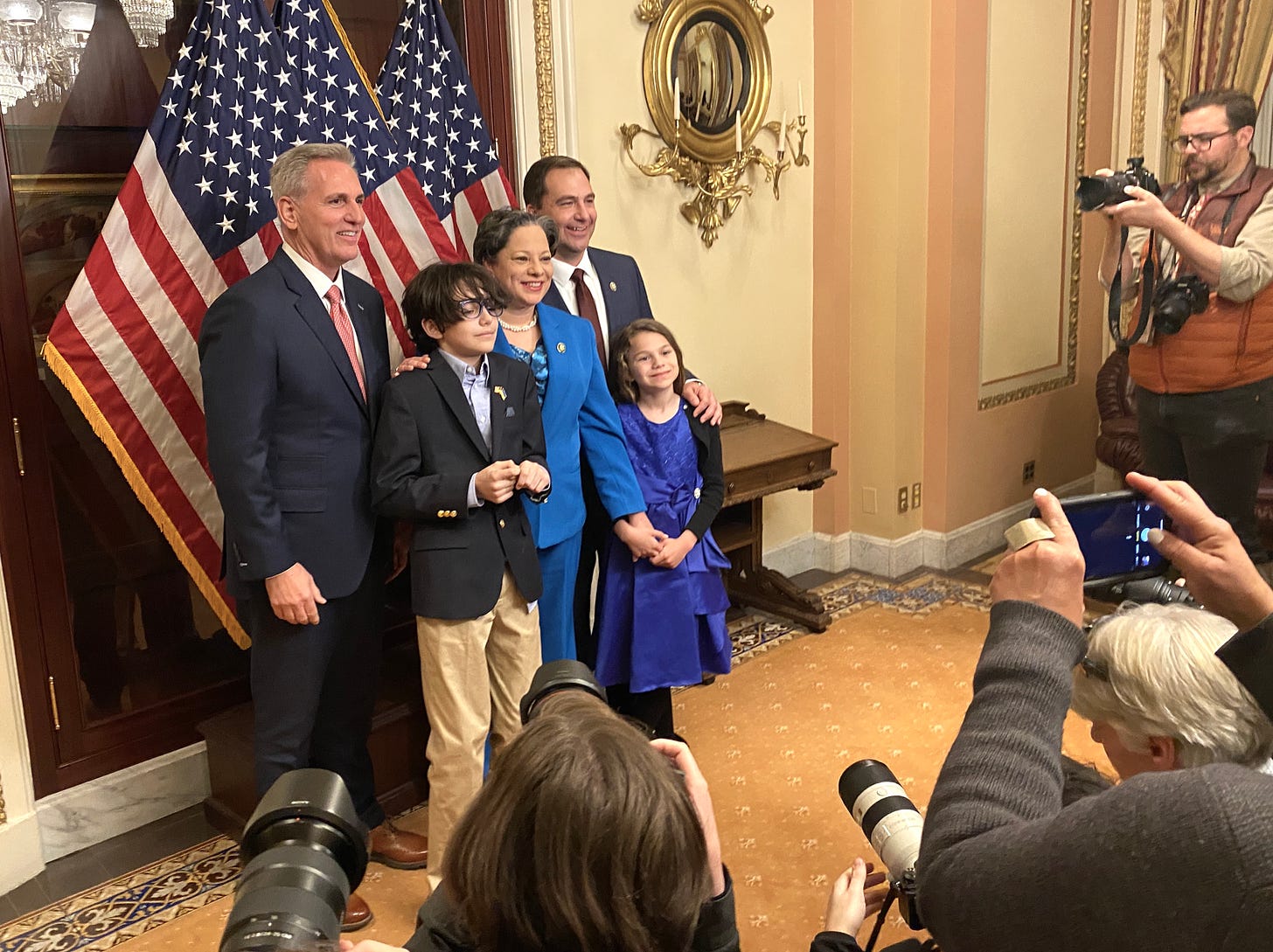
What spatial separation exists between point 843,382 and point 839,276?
1.44 ft

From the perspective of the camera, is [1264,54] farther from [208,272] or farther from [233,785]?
[233,785]

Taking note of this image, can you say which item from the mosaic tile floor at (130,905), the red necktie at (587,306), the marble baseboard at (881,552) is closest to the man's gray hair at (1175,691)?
the red necktie at (587,306)

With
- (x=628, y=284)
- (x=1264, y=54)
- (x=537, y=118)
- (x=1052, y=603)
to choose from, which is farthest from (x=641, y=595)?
(x=1264, y=54)

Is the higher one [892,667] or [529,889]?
[529,889]

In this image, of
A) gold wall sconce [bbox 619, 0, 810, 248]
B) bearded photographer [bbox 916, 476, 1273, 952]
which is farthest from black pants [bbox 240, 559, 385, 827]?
gold wall sconce [bbox 619, 0, 810, 248]

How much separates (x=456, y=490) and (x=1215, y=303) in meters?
2.26

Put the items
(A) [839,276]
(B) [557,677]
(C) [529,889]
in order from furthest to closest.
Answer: (A) [839,276] < (B) [557,677] < (C) [529,889]

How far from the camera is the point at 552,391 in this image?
2828 millimetres

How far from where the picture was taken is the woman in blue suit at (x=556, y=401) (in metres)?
2.79

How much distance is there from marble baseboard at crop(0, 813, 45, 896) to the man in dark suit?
0.63 metres

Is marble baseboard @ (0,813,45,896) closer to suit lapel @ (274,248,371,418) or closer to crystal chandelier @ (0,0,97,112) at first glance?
suit lapel @ (274,248,371,418)

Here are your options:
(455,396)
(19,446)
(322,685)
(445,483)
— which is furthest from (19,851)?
(455,396)

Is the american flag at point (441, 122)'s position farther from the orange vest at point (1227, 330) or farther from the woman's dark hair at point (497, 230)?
the orange vest at point (1227, 330)

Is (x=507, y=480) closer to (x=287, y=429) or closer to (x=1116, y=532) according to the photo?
(x=287, y=429)
